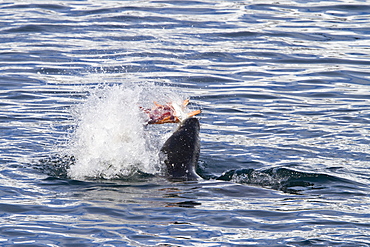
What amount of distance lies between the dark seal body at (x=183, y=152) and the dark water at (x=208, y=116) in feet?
0.91

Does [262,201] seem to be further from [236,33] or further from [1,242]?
[236,33]

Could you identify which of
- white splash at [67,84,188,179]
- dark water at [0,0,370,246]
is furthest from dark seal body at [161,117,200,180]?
dark water at [0,0,370,246]

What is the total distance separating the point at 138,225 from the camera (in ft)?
22.0

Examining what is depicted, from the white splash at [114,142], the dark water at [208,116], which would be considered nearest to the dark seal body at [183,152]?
the white splash at [114,142]

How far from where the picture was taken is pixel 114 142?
8914 mm

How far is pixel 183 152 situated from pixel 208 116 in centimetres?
376

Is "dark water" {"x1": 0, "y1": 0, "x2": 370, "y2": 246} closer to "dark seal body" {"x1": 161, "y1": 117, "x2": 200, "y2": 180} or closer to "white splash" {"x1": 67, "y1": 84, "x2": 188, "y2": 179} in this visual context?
"white splash" {"x1": 67, "y1": 84, "x2": 188, "y2": 179}

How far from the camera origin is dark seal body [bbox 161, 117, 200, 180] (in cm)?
820

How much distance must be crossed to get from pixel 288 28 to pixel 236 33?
57.2 inches

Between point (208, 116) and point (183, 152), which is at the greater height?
point (183, 152)

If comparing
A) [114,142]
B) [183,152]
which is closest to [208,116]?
[114,142]

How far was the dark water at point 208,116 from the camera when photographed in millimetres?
6805

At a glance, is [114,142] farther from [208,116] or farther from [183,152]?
[208,116]

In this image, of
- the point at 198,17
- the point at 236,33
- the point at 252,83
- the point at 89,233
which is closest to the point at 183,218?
the point at 89,233
